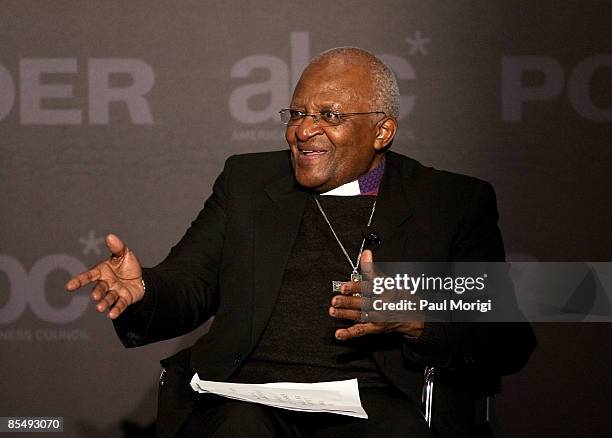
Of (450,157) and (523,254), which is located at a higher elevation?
(450,157)

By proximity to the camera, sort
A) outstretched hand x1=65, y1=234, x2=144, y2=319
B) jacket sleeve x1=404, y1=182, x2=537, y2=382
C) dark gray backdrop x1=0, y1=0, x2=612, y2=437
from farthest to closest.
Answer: dark gray backdrop x1=0, y1=0, x2=612, y2=437
jacket sleeve x1=404, y1=182, x2=537, y2=382
outstretched hand x1=65, y1=234, x2=144, y2=319

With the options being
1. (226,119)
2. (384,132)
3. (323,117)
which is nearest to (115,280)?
(323,117)

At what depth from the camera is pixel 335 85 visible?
8.80 ft

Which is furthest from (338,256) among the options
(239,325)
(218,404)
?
(218,404)

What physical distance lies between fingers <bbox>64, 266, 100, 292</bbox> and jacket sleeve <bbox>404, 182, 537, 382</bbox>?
0.74 metres

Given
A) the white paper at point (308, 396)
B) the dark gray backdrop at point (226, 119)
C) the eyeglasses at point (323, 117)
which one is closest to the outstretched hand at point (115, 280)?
the white paper at point (308, 396)

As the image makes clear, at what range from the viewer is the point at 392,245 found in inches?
106

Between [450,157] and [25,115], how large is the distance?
5.37 feet

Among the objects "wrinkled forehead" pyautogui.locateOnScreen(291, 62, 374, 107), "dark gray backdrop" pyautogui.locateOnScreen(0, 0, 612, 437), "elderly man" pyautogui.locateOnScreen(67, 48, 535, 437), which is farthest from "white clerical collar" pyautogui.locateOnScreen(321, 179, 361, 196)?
"dark gray backdrop" pyautogui.locateOnScreen(0, 0, 612, 437)

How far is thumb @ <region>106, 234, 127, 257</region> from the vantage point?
7.54 feet

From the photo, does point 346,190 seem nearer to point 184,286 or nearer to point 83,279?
point 184,286

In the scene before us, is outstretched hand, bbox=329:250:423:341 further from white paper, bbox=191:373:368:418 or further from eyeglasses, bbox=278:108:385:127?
eyeglasses, bbox=278:108:385:127

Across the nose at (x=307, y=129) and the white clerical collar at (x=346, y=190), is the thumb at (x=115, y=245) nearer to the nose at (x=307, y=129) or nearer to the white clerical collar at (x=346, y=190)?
the nose at (x=307, y=129)

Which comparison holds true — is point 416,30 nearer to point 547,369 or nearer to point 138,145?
point 138,145
